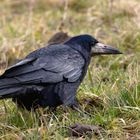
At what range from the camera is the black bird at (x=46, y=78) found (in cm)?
588

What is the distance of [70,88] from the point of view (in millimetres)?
6160

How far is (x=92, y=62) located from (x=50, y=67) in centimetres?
227

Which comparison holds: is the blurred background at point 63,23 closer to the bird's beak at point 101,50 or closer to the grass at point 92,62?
the grass at point 92,62

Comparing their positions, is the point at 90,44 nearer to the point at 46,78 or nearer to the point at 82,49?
the point at 82,49

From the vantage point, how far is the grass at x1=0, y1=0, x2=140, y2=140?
566 centimetres

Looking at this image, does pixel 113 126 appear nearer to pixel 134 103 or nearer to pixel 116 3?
pixel 134 103

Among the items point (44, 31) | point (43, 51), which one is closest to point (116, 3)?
point (44, 31)

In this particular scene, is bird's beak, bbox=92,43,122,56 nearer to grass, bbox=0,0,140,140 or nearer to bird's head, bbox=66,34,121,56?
bird's head, bbox=66,34,121,56

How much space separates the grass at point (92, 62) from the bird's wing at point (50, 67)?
29cm

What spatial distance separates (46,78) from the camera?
5.97 metres

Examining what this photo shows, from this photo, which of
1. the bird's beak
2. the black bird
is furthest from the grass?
the bird's beak

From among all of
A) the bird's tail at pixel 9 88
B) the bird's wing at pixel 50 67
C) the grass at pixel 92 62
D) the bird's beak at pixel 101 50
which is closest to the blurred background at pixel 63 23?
the grass at pixel 92 62

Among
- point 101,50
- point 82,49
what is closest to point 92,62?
point 101,50

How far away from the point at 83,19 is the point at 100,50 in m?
3.95
